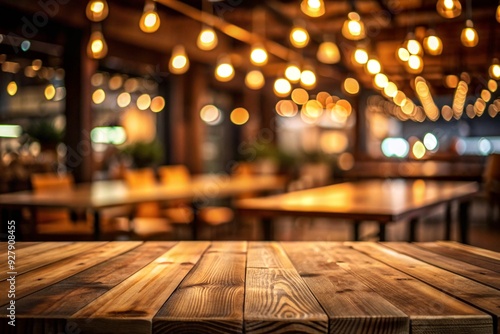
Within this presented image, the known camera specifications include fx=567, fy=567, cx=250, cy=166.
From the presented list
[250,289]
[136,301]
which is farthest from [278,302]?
[136,301]

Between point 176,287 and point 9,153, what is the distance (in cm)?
730

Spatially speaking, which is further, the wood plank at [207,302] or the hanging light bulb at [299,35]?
the hanging light bulb at [299,35]

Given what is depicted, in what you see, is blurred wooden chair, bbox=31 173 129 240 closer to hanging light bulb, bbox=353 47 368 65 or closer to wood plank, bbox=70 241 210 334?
hanging light bulb, bbox=353 47 368 65

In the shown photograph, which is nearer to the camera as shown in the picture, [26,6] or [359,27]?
[359,27]

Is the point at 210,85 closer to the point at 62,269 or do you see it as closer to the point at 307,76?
the point at 307,76

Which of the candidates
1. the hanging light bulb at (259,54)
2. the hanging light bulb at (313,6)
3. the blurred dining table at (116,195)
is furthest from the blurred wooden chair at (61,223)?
the hanging light bulb at (313,6)

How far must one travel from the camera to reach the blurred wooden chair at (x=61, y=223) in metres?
4.65

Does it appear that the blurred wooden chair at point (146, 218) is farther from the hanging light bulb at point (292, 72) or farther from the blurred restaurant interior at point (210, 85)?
the hanging light bulb at point (292, 72)

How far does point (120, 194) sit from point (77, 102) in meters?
3.04

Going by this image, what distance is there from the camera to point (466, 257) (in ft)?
6.07

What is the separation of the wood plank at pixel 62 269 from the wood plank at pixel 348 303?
614 millimetres

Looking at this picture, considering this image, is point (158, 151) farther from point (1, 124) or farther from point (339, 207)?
point (339, 207)

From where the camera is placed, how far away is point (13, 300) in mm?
1235

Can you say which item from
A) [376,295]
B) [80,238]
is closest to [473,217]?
[80,238]
